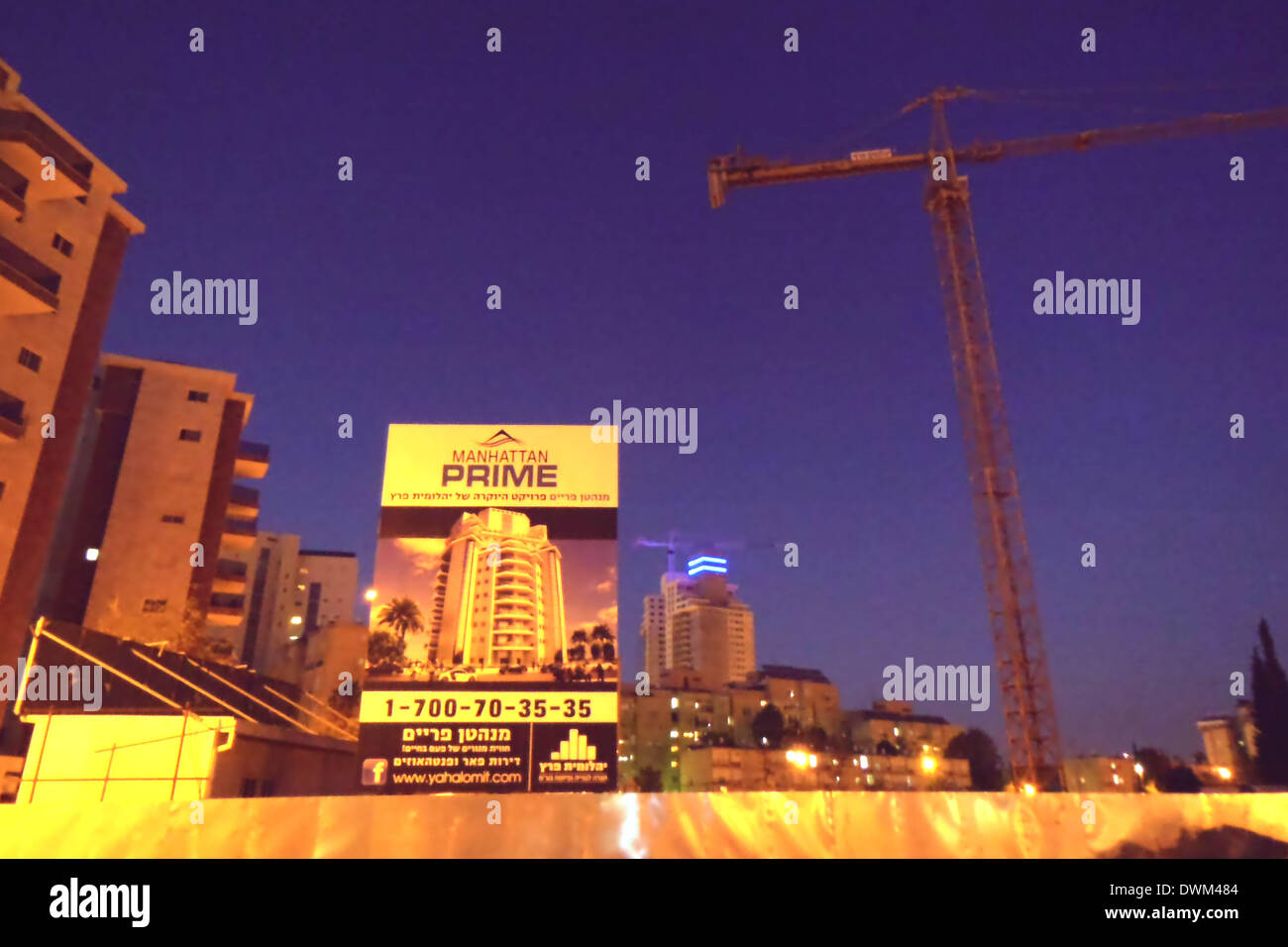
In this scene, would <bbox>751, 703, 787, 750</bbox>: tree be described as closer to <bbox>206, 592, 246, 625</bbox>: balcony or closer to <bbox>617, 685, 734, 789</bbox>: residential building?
<bbox>617, 685, 734, 789</bbox>: residential building

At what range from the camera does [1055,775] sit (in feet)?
175

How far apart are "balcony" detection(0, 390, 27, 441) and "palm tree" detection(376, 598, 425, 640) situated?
31.4 m

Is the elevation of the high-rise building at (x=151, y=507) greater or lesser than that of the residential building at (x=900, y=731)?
greater

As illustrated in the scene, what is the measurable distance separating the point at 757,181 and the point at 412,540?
49.8 meters

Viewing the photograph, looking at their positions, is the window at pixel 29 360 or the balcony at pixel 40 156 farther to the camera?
the window at pixel 29 360

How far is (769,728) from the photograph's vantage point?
133 meters

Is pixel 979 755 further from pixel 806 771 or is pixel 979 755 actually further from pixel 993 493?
pixel 993 493

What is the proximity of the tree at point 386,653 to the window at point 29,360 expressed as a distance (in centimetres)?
3452

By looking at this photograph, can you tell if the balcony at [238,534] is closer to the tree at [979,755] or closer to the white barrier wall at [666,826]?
the white barrier wall at [666,826]

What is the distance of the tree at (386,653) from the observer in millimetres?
18266

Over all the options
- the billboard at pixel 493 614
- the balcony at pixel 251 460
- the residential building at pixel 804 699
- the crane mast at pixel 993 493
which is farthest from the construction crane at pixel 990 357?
the residential building at pixel 804 699

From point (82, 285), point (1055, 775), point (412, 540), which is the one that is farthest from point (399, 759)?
point (1055, 775)

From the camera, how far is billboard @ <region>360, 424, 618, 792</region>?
17594 mm

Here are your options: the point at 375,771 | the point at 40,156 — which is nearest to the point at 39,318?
the point at 40,156
